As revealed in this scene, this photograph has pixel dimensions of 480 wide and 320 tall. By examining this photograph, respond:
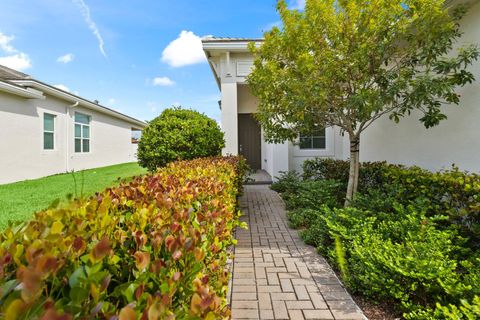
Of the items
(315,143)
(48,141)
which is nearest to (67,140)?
(48,141)

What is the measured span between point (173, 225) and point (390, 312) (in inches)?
94.7

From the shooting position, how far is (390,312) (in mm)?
2691

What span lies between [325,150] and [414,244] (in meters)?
7.53

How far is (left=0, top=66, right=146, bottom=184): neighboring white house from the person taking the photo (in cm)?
1012

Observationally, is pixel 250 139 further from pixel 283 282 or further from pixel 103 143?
pixel 103 143

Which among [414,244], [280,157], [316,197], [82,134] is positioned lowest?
[414,244]

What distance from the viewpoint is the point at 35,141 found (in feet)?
37.5

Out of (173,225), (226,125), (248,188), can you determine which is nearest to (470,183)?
(173,225)

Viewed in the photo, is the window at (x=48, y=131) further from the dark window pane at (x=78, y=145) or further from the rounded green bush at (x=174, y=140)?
the rounded green bush at (x=174, y=140)

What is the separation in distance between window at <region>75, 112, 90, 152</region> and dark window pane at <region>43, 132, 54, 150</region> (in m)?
1.88

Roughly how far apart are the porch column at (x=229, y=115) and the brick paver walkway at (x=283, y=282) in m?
5.37

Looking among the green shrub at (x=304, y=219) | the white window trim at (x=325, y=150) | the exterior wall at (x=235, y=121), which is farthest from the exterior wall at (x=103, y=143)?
the green shrub at (x=304, y=219)

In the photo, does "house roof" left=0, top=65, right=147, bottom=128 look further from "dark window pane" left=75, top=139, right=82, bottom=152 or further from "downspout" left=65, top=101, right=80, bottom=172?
"dark window pane" left=75, top=139, right=82, bottom=152

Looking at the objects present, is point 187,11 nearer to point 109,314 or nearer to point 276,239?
point 276,239
